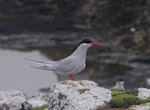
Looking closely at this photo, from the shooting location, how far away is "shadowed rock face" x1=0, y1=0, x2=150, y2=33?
51000 millimetres

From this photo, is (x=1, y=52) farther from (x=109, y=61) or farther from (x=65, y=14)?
(x=65, y=14)

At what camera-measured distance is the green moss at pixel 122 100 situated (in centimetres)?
1334

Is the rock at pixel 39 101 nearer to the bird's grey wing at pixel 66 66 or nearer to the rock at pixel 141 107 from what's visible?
the bird's grey wing at pixel 66 66

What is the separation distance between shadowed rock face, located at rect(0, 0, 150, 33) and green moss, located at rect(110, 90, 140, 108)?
117 ft

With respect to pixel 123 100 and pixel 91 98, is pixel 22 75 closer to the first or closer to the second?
pixel 123 100

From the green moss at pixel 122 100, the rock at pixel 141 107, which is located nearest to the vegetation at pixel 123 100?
the green moss at pixel 122 100

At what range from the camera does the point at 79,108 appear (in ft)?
42.1

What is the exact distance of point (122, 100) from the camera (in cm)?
1353

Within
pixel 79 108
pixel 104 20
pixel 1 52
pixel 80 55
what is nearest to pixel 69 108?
pixel 79 108

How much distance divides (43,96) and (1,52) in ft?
83.8

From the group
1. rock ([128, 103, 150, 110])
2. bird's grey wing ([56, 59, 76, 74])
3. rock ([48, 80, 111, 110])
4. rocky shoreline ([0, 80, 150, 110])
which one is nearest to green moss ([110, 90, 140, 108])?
rocky shoreline ([0, 80, 150, 110])

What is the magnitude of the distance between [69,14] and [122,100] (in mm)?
40913

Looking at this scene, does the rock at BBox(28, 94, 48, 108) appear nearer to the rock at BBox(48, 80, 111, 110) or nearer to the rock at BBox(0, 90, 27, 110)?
the rock at BBox(0, 90, 27, 110)

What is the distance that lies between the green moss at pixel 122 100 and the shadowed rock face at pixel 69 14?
35.8 m
